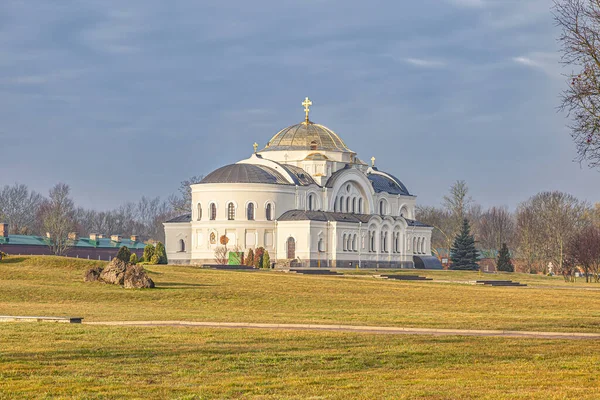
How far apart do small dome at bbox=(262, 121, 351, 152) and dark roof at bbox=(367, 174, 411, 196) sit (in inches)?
182

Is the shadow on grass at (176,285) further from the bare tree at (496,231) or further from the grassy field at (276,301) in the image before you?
the bare tree at (496,231)

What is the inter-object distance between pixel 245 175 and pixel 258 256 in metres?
11.7

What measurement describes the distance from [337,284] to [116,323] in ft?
89.9

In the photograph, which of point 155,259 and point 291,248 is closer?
point 155,259

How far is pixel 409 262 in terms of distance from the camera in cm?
10275

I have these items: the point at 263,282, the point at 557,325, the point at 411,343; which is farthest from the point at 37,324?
the point at 263,282

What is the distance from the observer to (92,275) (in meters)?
46.5

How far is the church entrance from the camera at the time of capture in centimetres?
9219

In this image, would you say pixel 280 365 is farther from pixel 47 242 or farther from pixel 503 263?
pixel 47 242

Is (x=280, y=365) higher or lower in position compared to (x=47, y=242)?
lower

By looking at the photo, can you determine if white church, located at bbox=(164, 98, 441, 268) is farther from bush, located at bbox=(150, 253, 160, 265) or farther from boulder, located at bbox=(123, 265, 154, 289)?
boulder, located at bbox=(123, 265, 154, 289)

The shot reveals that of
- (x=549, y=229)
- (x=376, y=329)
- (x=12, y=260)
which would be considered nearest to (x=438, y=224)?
(x=549, y=229)

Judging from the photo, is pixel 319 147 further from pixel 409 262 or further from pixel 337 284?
pixel 337 284

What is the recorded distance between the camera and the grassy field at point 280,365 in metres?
15.6
